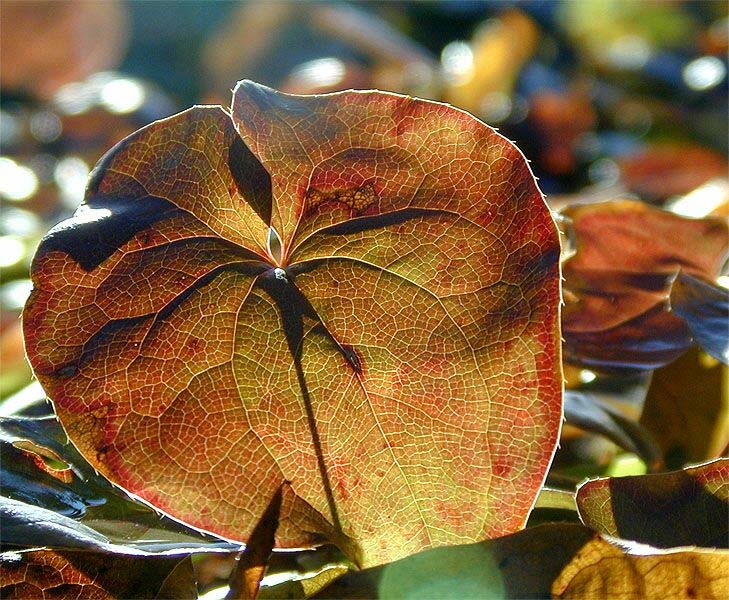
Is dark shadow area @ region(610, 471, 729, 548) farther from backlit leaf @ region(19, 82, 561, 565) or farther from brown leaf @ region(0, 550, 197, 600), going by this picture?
brown leaf @ region(0, 550, 197, 600)

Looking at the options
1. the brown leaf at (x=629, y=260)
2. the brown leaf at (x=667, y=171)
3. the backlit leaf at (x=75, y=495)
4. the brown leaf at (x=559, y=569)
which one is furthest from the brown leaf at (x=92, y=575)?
the brown leaf at (x=667, y=171)

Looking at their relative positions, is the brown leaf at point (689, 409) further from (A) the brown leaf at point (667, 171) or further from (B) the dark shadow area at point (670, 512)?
(A) the brown leaf at point (667, 171)

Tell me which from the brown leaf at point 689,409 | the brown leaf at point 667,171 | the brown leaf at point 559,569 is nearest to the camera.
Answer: the brown leaf at point 559,569

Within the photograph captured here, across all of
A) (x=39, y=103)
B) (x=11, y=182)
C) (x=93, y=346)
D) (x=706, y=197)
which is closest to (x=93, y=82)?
(x=39, y=103)

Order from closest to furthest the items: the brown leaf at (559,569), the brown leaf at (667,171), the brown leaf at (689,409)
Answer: the brown leaf at (559,569)
the brown leaf at (689,409)
the brown leaf at (667,171)

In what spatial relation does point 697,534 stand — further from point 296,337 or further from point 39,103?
point 39,103

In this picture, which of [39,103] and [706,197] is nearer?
[706,197]
